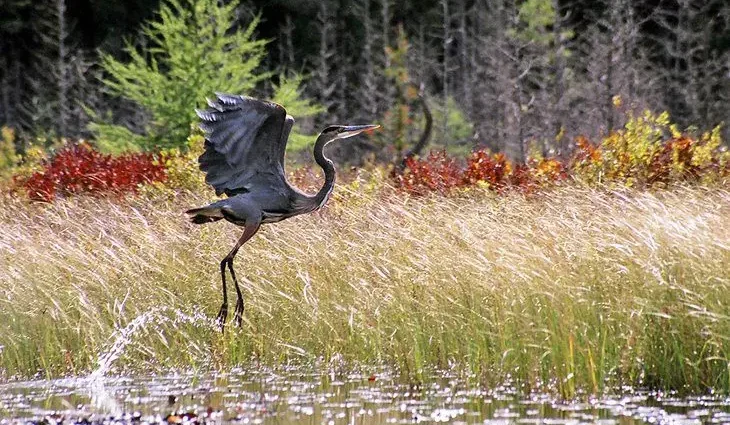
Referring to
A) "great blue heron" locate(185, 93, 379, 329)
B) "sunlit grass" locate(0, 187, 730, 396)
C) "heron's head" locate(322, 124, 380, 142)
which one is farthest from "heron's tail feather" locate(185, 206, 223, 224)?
"heron's head" locate(322, 124, 380, 142)

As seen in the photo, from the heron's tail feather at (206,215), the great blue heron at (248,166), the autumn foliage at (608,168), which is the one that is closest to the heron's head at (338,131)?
the great blue heron at (248,166)

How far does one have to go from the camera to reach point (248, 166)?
829 centimetres

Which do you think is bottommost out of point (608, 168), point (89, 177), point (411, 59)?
point (608, 168)

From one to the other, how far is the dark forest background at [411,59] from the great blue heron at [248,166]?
17.9 meters

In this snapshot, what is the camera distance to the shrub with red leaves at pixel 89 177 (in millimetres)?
13391

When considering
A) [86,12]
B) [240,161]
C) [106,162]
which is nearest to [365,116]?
[86,12]

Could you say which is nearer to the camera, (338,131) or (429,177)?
(338,131)

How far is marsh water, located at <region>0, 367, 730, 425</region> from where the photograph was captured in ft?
20.1

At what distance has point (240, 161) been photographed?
8.23 meters

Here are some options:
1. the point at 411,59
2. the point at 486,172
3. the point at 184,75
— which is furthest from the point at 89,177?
the point at 411,59

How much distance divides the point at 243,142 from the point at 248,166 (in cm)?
24

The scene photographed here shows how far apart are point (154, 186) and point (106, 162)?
1.70 meters

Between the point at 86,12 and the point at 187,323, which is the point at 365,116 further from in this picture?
the point at 187,323

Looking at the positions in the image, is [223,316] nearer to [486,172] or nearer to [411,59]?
[486,172]
